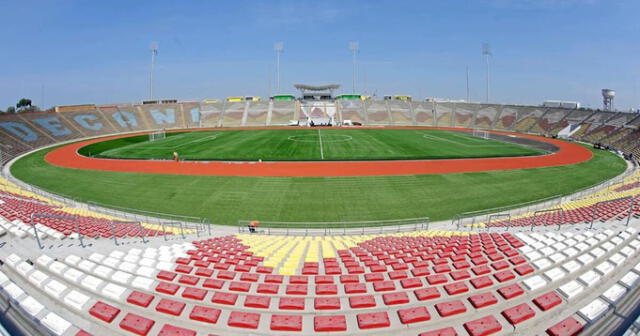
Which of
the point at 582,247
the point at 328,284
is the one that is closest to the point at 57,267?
the point at 328,284

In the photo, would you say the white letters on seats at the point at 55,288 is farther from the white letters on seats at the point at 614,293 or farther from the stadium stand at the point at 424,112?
the stadium stand at the point at 424,112

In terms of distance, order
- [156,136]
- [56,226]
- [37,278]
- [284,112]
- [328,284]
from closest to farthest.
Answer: [37,278] < [328,284] < [56,226] < [156,136] < [284,112]

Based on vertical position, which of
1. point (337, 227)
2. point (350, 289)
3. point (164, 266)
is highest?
point (164, 266)

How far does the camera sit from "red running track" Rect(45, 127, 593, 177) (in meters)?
35.2

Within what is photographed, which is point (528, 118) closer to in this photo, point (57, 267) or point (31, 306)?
point (57, 267)

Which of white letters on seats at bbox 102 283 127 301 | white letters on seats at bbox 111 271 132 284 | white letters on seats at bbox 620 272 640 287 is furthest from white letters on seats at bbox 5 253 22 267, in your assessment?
white letters on seats at bbox 620 272 640 287

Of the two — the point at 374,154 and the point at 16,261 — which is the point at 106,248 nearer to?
the point at 16,261

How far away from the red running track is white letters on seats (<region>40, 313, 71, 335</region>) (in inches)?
1077

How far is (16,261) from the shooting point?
9.58 meters

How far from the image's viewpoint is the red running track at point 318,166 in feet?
115

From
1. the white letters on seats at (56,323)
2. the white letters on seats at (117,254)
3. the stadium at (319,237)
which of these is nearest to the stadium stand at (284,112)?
the stadium at (319,237)

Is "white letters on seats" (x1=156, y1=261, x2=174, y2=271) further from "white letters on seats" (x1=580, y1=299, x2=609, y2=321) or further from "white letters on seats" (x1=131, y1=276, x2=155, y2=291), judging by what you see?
"white letters on seats" (x1=580, y1=299, x2=609, y2=321)

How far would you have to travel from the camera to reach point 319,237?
1814 centimetres

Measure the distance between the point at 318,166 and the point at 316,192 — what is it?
32.5 feet
